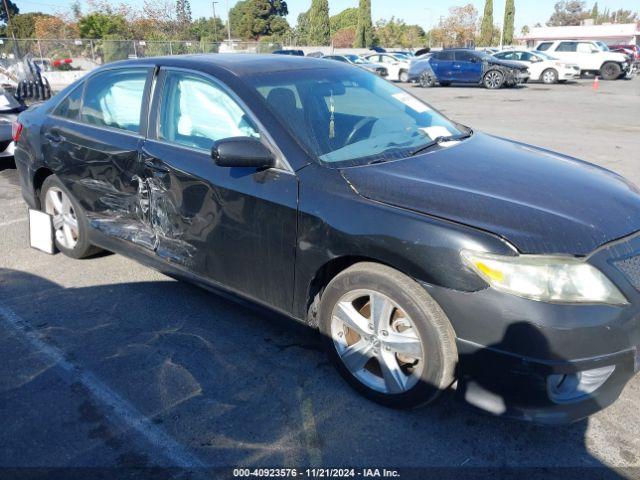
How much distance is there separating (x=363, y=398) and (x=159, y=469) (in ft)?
3.40

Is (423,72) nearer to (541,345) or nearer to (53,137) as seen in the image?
(53,137)

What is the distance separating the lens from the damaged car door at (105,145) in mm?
3732

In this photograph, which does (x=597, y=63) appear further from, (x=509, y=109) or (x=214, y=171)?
(x=214, y=171)

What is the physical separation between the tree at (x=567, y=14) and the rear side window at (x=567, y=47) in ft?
308

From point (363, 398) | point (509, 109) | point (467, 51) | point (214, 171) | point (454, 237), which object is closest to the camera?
point (454, 237)

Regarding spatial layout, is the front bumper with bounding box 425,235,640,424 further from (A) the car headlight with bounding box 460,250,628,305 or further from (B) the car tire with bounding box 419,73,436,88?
(B) the car tire with bounding box 419,73,436,88

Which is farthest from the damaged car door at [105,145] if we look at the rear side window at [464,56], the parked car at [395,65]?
the parked car at [395,65]

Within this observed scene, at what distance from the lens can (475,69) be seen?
945 inches

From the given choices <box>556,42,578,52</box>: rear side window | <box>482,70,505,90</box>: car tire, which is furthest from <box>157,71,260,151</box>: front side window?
<box>556,42,578,52</box>: rear side window

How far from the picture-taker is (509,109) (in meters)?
15.9

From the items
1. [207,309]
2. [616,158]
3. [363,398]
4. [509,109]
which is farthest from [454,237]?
[509,109]

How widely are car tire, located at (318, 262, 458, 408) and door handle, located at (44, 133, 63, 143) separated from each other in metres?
2.77

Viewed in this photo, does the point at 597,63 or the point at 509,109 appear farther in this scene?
the point at 597,63

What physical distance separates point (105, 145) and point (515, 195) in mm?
2770
